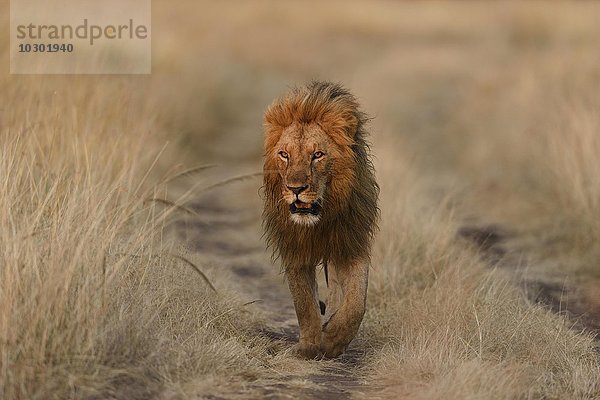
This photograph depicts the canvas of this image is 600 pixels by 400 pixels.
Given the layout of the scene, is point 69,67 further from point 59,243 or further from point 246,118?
point 246,118

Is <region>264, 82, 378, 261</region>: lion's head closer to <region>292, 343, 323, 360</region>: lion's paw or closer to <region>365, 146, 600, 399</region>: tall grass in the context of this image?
<region>292, 343, 323, 360</region>: lion's paw

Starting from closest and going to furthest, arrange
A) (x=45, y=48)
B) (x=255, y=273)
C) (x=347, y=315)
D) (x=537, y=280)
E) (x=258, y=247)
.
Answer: (x=347, y=315) → (x=537, y=280) → (x=255, y=273) → (x=45, y=48) → (x=258, y=247)

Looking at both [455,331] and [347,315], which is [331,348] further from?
[455,331]

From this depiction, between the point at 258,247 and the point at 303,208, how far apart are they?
4036mm

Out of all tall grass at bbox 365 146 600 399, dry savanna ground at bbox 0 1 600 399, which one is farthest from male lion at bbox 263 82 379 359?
tall grass at bbox 365 146 600 399

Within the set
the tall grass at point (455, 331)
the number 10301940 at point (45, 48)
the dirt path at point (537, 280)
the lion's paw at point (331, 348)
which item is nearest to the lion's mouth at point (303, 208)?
the lion's paw at point (331, 348)

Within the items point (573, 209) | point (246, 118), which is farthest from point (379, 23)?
point (573, 209)

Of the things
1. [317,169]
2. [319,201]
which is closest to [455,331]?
[319,201]

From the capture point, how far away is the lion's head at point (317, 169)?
5.38m

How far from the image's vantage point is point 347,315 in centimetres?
564

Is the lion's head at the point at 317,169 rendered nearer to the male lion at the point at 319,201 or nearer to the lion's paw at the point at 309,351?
the male lion at the point at 319,201

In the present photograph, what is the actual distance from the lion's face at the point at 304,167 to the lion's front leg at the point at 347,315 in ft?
1.60

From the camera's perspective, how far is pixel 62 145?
6.77 m

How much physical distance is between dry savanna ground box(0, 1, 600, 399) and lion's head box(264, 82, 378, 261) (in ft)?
1.22
